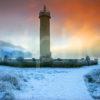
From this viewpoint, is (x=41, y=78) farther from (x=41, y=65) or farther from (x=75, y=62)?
(x=75, y=62)

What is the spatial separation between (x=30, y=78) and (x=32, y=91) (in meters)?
3.74

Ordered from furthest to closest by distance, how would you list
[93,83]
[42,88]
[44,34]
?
[44,34] < [93,83] < [42,88]

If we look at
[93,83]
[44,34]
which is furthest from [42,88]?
[44,34]

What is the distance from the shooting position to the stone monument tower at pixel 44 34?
1460 inches

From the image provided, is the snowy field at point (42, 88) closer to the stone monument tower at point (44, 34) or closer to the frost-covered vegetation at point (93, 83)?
the frost-covered vegetation at point (93, 83)

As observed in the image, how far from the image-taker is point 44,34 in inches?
1478

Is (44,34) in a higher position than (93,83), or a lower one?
higher

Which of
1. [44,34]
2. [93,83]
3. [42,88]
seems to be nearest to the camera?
[42,88]

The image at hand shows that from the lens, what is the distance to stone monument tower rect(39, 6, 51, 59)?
122 ft

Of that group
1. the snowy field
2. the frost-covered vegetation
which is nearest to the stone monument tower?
the frost-covered vegetation

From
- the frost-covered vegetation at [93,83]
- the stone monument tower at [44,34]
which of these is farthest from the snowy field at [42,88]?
the stone monument tower at [44,34]

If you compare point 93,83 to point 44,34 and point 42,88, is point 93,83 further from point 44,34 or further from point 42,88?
point 44,34

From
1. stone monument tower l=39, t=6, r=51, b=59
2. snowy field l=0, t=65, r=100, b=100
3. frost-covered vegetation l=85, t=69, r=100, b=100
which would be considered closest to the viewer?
snowy field l=0, t=65, r=100, b=100

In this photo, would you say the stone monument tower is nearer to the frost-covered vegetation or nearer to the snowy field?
the frost-covered vegetation
